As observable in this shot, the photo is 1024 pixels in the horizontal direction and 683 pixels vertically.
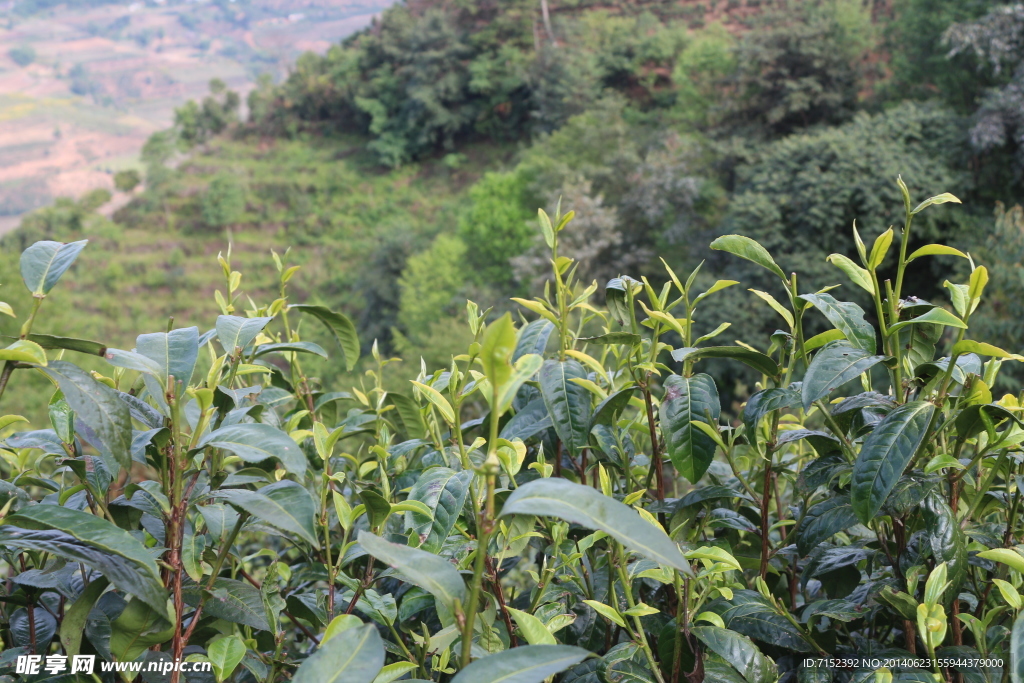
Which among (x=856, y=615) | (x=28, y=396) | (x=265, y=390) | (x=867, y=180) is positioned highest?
(x=265, y=390)

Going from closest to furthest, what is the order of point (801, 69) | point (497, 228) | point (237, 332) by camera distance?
point (237, 332), point (801, 69), point (497, 228)

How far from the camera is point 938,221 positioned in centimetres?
947

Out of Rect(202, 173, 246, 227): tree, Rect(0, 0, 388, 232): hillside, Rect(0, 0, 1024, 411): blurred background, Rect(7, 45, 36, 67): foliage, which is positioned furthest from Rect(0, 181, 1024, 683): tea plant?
Rect(7, 45, 36, 67): foliage

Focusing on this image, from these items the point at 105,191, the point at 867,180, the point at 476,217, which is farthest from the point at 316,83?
the point at 867,180

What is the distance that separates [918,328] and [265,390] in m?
0.65

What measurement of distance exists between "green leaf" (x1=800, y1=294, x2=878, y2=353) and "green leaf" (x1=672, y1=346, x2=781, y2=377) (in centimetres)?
6

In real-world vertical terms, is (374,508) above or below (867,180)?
above

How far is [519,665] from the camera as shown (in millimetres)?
320

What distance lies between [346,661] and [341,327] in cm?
35

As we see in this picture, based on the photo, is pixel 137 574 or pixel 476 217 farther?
pixel 476 217

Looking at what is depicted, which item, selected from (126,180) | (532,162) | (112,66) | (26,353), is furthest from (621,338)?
(112,66)

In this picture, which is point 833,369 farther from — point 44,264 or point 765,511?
point 44,264

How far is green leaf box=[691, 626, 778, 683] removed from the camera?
1.51 feet

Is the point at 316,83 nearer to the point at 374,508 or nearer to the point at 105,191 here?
the point at 105,191
